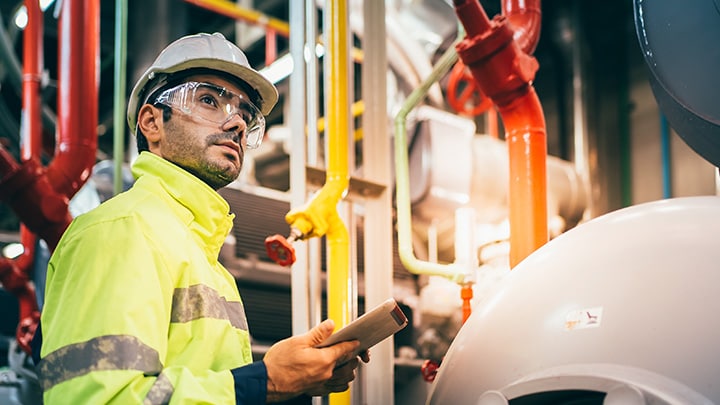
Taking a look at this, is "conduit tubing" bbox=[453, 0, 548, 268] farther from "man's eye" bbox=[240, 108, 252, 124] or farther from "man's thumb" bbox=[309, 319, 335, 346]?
"man's thumb" bbox=[309, 319, 335, 346]

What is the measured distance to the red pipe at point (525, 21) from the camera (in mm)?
2795

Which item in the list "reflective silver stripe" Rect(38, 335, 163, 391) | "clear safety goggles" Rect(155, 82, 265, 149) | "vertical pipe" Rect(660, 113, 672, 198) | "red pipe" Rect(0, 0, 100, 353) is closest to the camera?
"reflective silver stripe" Rect(38, 335, 163, 391)

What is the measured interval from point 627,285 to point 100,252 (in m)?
1.03

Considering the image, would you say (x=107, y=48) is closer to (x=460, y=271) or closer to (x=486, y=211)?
(x=486, y=211)

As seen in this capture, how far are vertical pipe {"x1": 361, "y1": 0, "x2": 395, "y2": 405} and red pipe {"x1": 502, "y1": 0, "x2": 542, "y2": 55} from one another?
52 centimetres

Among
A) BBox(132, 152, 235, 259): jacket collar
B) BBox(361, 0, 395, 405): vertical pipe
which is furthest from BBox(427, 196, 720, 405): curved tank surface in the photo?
BBox(361, 0, 395, 405): vertical pipe

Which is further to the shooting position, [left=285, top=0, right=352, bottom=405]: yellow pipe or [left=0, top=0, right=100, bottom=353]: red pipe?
[left=0, top=0, right=100, bottom=353]: red pipe

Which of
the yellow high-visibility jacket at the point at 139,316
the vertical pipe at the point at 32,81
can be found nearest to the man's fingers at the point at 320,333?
the yellow high-visibility jacket at the point at 139,316

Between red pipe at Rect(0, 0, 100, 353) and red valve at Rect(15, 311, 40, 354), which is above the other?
red pipe at Rect(0, 0, 100, 353)

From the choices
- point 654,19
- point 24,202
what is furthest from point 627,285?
point 24,202

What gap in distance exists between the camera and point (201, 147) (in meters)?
1.84

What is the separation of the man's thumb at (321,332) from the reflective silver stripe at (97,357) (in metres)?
0.33

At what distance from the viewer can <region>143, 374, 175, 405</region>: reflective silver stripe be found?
54.2 inches

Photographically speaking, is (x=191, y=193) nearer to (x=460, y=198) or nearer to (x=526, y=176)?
(x=526, y=176)
